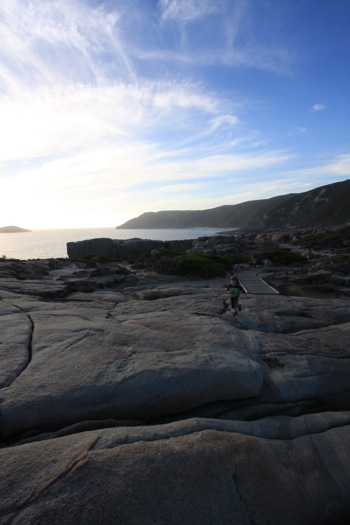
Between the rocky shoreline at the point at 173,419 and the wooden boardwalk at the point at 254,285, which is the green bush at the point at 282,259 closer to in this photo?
the wooden boardwalk at the point at 254,285

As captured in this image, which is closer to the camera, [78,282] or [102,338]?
[102,338]

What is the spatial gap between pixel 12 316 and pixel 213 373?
6.85 meters

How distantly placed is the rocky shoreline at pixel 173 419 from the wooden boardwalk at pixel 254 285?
953 cm

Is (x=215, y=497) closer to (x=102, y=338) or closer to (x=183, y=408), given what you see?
(x=183, y=408)

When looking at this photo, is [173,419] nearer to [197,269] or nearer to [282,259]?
[197,269]

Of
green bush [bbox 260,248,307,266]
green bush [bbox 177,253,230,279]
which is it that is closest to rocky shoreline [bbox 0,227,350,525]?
green bush [bbox 177,253,230,279]

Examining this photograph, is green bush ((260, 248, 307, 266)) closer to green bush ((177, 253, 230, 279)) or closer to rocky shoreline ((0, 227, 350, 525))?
green bush ((177, 253, 230, 279))

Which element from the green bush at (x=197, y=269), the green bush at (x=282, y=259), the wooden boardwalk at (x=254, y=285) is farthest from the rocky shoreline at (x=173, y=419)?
the green bush at (x=282, y=259)

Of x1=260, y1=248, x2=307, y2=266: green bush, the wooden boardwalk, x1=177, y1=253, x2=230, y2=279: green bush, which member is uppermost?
x1=177, y1=253, x2=230, y2=279: green bush

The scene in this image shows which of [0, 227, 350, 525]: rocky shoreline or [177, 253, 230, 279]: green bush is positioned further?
[177, 253, 230, 279]: green bush

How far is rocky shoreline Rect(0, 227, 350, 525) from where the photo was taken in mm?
4137

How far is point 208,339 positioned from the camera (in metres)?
8.73

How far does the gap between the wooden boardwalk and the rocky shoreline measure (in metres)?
9.53

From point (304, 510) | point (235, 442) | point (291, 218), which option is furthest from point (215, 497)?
point (291, 218)
